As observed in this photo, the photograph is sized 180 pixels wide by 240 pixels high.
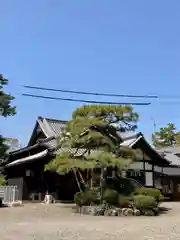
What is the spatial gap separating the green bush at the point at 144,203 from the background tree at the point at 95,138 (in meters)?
1.82

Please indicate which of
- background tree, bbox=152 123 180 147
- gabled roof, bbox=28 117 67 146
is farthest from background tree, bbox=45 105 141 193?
background tree, bbox=152 123 180 147

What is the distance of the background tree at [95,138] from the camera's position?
60.6 ft

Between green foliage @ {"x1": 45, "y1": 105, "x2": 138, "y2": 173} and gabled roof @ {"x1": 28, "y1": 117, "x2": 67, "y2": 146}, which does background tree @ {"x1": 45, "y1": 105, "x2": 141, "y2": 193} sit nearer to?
green foliage @ {"x1": 45, "y1": 105, "x2": 138, "y2": 173}

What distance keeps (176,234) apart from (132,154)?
28.1 ft

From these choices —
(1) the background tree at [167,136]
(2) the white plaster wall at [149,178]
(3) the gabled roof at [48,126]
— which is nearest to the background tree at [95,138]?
(3) the gabled roof at [48,126]

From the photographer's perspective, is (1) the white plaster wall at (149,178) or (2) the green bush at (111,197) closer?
(2) the green bush at (111,197)

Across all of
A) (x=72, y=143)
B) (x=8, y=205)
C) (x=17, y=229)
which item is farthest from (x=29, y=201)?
(x=17, y=229)

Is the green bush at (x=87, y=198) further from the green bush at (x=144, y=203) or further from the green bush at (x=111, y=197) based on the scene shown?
the green bush at (x=144, y=203)

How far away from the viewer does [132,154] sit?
756 inches

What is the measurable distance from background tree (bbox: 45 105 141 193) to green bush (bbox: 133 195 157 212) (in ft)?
5.97

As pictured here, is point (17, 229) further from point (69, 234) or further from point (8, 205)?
point (8, 205)

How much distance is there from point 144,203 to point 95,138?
434 cm

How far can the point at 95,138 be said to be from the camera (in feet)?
62.4

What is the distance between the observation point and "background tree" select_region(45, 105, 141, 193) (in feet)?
60.6
